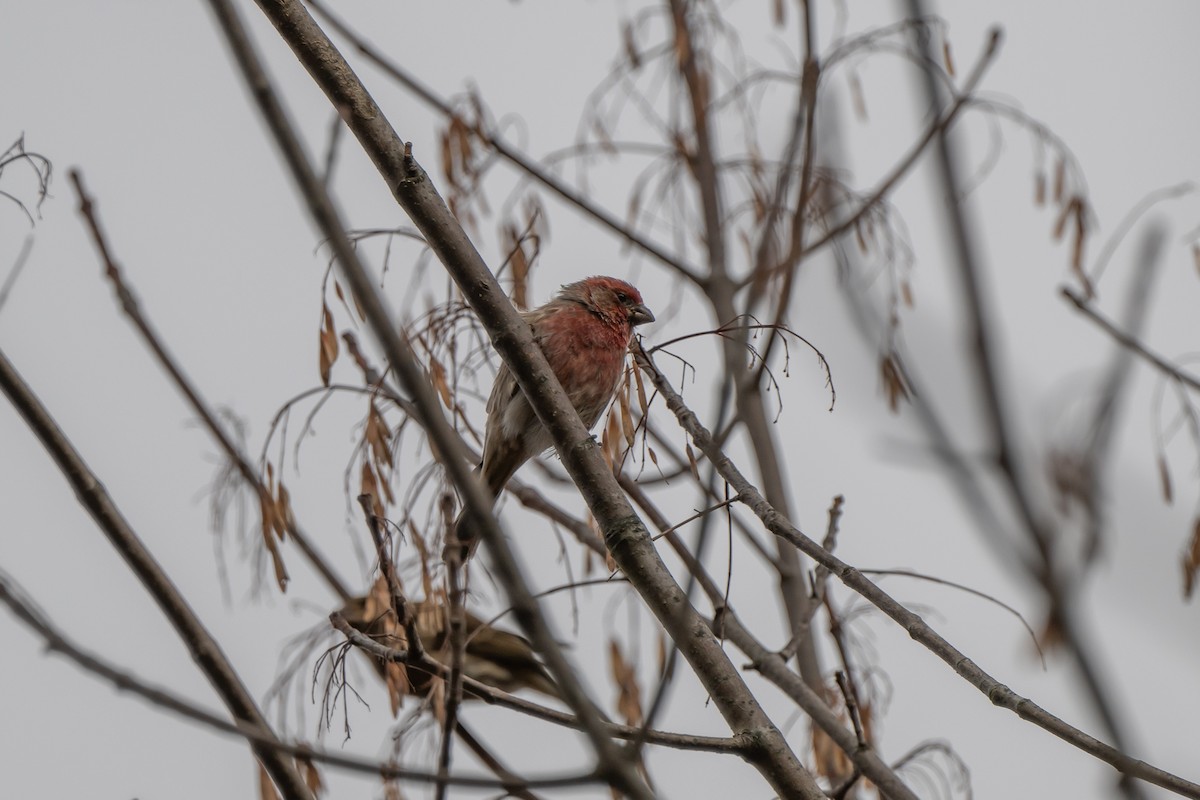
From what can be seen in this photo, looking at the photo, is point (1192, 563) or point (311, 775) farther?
point (1192, 563)

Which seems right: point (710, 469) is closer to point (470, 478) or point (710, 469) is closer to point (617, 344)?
point (470, 478)

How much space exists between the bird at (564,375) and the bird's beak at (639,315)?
3 cm

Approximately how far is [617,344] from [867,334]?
2.51 meters

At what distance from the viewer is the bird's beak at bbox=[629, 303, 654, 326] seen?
6.68 metres

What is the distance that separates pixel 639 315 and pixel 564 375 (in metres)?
0.70

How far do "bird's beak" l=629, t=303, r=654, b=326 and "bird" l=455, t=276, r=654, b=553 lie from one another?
3 cm

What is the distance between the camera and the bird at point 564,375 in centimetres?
610

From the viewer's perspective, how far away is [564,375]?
6.22 metres

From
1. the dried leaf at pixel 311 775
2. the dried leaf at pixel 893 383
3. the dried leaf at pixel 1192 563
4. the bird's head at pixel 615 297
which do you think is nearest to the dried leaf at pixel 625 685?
the dried leaf at pixel 311 775

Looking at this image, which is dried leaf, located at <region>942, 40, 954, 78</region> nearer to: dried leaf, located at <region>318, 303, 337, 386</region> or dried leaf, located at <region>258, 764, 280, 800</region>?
dried leaf, located at <region>318, 303, 337, 386</region>

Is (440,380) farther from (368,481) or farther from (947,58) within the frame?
(947,58)

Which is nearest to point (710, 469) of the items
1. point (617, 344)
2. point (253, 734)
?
point (253, 734)

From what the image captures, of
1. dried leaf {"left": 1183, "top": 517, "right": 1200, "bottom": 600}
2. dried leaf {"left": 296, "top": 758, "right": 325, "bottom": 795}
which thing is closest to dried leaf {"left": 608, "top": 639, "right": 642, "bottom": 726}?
dried leaf {"left": 296, "top": 758, "right": 325, "bottom": 795}

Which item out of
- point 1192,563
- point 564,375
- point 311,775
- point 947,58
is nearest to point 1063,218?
point 947,58
